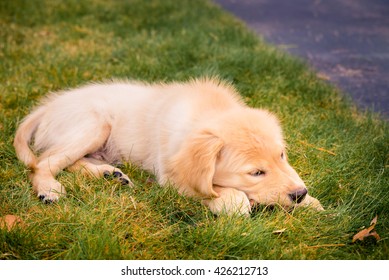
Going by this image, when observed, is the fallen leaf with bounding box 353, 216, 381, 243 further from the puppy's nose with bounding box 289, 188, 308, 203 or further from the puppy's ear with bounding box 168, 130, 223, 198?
the puppy's ear with bounding box 168, 130, 223, 198

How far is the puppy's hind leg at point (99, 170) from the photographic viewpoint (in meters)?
3.54

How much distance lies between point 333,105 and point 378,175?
1.62 metres

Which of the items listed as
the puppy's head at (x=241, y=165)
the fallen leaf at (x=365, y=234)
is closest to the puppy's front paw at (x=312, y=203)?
the puppy's head at (x=241, y=165)

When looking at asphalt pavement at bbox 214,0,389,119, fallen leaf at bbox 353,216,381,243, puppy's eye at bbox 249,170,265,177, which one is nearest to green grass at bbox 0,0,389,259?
fallen leaf at bbox 353,216,381,243

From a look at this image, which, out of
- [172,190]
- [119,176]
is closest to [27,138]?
[119,176]

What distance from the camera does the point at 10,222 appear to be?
297cm

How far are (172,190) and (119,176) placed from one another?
465 millimetres

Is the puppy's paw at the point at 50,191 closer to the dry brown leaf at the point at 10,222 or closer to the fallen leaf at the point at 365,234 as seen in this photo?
the dry brown leaf at the point at 10,222

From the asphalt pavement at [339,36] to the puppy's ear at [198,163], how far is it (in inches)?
92.4

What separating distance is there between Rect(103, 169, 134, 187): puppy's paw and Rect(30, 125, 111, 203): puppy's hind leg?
0.32 meters

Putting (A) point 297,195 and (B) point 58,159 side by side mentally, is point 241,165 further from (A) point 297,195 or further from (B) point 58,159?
(B) point 58,159

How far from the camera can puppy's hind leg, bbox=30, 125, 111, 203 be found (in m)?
3.37
